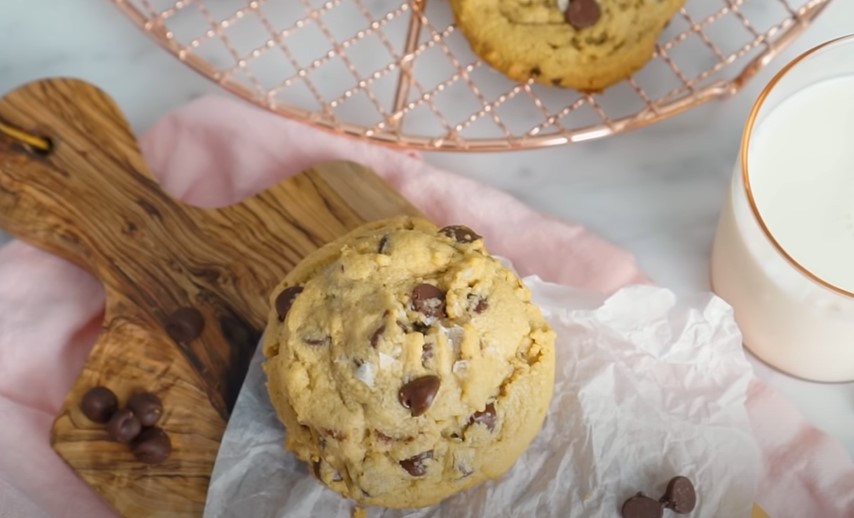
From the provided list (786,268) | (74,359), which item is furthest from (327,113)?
(786,268)

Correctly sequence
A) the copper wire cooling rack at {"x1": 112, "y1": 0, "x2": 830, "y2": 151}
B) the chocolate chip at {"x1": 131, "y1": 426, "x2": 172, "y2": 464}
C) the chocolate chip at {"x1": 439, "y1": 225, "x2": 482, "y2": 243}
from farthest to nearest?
the copper wire cooling rack at {"x1": 112, "y1": 0, "x2": 830, "y2": 151} → the chocolate chip at {"x1": 131, "y1": 426, "x2": 172, "y2": 464} → the chocolate chip at {"x1": 439, "y1": 225, "x2": 482, "y2": 243}

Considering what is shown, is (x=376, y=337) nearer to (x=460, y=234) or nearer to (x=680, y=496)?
(x=460, y=234)

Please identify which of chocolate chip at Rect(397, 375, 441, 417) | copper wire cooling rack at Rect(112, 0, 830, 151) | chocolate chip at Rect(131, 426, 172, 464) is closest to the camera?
chocolate chip at Rect(397, 375, 441, 417)

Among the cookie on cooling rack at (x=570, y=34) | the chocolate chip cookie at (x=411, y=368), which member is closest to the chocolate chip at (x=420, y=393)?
the chocolate chip cookie at (x=411, y=368)

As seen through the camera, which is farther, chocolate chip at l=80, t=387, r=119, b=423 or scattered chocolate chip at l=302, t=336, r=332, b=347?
chocolate chip at l=80, t=387, r=119, b=423

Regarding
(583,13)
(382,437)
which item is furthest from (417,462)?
(583,13)

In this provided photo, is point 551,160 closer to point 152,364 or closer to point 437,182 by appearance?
point 437,182

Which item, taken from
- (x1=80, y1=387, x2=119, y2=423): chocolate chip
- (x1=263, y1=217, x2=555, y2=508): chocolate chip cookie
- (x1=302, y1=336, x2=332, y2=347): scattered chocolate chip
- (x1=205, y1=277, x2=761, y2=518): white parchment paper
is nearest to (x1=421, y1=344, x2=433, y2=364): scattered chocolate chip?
(x1=263, y1=217, x2=555, y2=508): chocolate chip cookie

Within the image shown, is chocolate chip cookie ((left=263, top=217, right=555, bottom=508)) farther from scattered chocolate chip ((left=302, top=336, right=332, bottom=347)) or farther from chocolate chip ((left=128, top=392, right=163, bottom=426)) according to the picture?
chocolate chip ((left=128, top=392, right=163, bottom=426))
